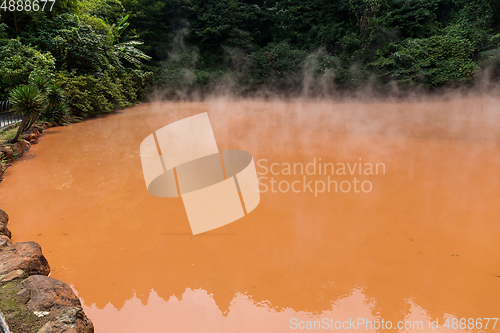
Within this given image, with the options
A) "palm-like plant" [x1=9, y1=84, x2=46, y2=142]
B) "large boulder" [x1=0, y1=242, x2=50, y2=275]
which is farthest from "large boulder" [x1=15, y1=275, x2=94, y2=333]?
"palm-like plant" [x1=9, y1=84, x2=46, y2=142]

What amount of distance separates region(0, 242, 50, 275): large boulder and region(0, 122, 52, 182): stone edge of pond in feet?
9.11

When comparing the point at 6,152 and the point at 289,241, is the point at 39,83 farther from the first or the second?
the point at 289,241

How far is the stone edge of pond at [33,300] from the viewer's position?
1.43 metres

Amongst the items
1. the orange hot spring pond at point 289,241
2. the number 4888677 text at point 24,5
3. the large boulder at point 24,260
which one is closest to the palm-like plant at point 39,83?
the orange hot spring pond at point 289,241

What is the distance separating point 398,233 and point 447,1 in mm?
13474

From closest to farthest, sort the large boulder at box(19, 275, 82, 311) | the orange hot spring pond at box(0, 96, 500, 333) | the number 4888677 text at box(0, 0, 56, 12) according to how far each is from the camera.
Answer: the large boulder at box(19, 275, 82, 311), the orange hot spring pond at box(0, 96, 500, 333), the number 4888677 text at box(0, 0, 56, 12)

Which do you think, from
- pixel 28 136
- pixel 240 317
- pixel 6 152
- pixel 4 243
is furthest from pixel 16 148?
pixel 240 317

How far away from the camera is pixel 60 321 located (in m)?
1.45

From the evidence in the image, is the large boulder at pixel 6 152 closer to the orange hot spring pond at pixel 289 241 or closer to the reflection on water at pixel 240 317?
the orange hot spring pond at pixel 289 241

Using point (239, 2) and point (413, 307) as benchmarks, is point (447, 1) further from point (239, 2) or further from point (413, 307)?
point (413, 307)

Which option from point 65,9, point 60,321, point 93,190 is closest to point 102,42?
point 65,9

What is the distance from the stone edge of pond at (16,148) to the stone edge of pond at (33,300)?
300 centimetres

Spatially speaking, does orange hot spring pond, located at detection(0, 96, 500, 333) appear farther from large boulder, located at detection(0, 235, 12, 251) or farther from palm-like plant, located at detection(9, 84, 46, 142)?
palm-like plant, located at detection(9, 84, 46, 142)

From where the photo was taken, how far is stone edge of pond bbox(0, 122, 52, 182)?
4590 millimetres
